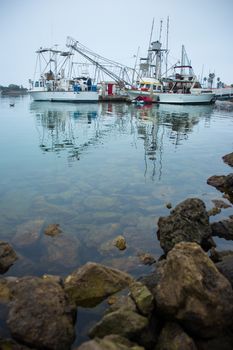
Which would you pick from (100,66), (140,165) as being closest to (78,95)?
(100,66)

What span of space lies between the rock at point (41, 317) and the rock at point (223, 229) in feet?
23.0

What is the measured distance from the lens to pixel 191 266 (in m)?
6.92

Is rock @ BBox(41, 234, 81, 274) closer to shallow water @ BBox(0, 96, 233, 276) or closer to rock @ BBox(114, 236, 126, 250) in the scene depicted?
shallow water @ BBox(0, 96, 233, 276)

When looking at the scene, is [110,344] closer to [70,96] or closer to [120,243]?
[120,243]

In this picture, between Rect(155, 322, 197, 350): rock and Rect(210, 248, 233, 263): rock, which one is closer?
Rect(155, 322, 197, 350): rock

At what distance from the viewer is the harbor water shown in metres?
11.1

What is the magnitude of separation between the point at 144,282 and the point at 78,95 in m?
86.5

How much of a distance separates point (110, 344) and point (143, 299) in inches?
63.2

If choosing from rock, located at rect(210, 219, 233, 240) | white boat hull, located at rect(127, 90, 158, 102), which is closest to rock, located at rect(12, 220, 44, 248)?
rock, located at rect(210, 219, 233, 240)

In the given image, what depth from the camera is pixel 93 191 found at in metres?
17.1

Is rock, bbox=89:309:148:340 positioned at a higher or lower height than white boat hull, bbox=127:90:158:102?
lower

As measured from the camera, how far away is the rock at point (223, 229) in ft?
40.3

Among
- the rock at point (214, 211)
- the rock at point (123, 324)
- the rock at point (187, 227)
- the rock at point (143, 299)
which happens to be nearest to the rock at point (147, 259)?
the rock at point (187, 227)

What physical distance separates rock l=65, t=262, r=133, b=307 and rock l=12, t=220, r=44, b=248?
350 centimetres
